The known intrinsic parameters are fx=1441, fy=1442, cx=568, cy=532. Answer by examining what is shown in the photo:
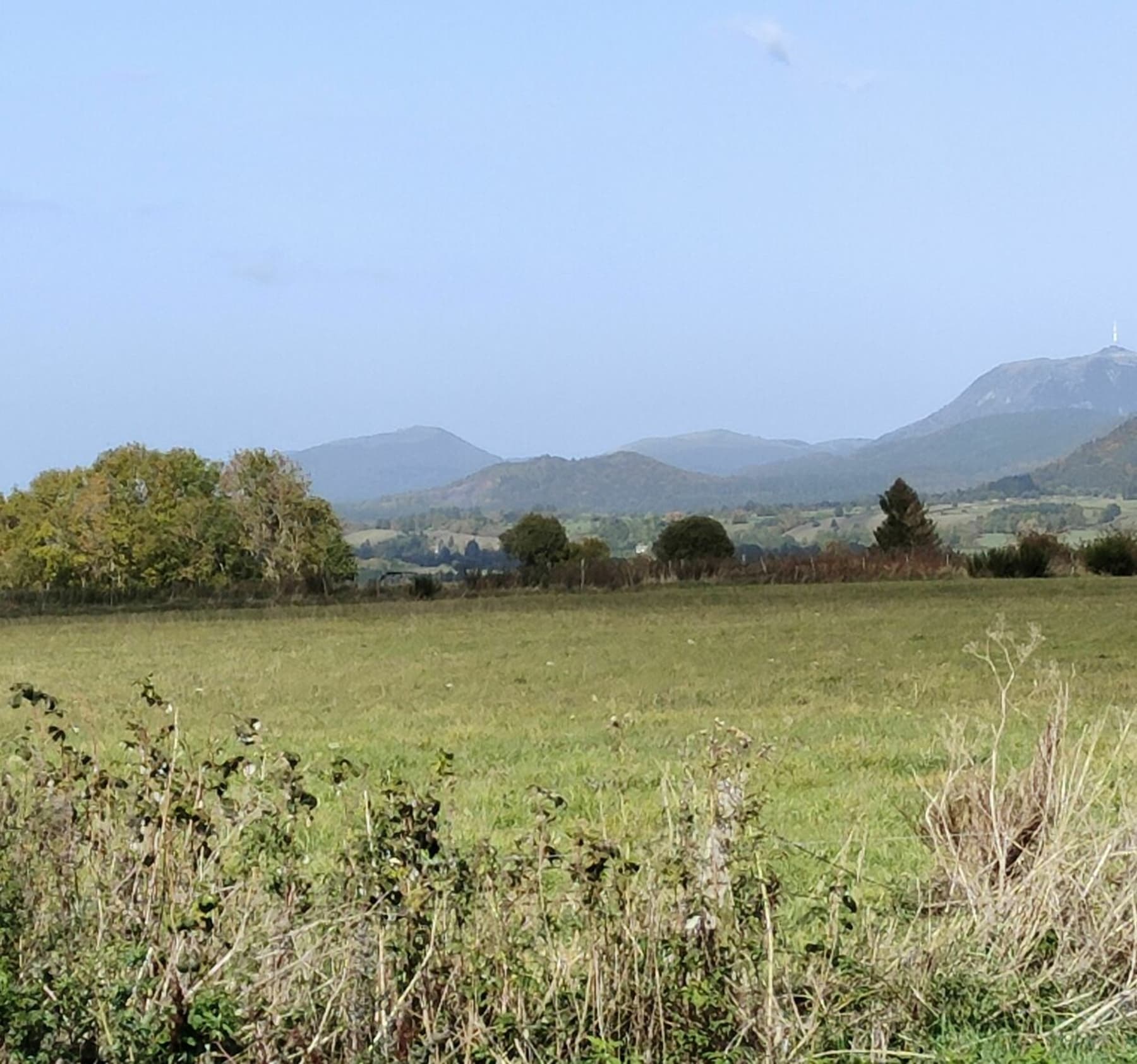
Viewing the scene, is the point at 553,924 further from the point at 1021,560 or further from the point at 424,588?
the point at 1021,560

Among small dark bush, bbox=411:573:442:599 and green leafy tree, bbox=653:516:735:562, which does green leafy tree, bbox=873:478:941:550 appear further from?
small dark bush, bbox=411:573:442:599

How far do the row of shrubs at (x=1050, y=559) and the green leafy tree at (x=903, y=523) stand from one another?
202 inches

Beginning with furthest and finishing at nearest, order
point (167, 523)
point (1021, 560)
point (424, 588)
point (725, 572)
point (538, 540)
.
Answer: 1. point (167, 523)
2. point (538, 540)
3. point (1021, 560)
4. point (725, 572)
5. point (424, 588)

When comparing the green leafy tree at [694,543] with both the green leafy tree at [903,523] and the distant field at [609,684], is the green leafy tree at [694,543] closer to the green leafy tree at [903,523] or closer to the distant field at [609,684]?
the green leafy tree at [903,523]

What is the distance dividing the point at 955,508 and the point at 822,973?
127 meters

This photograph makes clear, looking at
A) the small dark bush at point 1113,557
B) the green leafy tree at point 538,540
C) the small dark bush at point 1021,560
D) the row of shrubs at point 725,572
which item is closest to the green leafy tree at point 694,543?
the green leafy tree at point 538,540

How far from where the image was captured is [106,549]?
59.4 metres

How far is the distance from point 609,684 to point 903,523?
87.1 feet

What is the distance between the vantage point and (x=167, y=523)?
59031 millimetres

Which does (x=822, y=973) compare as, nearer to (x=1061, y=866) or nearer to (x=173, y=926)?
(x=1061, y=866)

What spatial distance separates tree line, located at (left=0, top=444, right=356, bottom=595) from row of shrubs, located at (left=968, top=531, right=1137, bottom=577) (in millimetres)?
24399

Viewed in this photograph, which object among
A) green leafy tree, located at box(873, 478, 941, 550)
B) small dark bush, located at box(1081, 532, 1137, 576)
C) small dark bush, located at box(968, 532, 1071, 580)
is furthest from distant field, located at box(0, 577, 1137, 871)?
green leafy tree, located at box(873, 478, 941, 550)

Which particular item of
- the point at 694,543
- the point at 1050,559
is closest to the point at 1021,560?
the point at 1050,559

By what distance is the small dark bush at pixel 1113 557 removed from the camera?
30.8 meters
